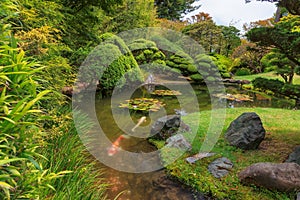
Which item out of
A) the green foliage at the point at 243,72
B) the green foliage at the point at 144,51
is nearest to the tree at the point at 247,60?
the green foliage at the point at 243,72

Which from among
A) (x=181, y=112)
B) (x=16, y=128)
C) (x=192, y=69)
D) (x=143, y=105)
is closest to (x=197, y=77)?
(x=192, y=69)

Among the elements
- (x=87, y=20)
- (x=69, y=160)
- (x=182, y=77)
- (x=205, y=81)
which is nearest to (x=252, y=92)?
(x=205, y=81)

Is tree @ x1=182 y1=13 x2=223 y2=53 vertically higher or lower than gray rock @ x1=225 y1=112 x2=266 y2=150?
higher

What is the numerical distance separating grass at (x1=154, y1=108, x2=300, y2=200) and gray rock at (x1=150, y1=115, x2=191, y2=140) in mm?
242

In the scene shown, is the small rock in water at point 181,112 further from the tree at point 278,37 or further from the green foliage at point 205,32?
the green foliage at point 205,32

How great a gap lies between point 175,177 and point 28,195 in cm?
218

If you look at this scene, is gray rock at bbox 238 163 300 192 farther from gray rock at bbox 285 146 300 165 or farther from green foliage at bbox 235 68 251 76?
green foliage at bbox 235 68 251 76

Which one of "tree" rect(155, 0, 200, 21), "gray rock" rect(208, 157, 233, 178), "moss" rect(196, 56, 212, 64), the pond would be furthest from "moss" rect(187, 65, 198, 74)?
"tree" rect(155, 0, 200, 21)

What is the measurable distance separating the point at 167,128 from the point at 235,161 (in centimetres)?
146

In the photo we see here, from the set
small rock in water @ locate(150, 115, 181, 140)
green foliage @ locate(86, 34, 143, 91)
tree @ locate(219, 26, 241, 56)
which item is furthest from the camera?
tree @ locate(219, 26, 241, 56)

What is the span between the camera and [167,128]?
4.24 meters

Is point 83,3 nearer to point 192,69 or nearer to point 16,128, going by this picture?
point 16,128

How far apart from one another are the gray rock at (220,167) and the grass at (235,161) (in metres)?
0.06

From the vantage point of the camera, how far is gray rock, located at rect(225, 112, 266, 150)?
11.2ft
